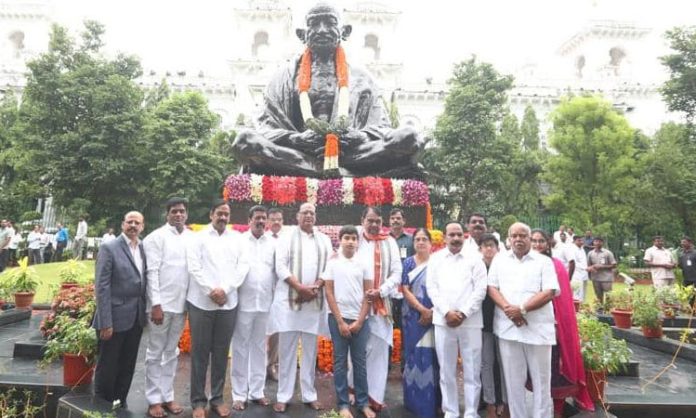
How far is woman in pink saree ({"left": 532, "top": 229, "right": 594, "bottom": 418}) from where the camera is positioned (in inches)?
159

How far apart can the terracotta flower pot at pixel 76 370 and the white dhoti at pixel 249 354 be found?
1383mm

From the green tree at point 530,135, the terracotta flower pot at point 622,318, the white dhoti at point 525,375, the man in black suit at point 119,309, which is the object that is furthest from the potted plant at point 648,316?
the green tree at point 530,135

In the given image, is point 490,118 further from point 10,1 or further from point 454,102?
point 10,1

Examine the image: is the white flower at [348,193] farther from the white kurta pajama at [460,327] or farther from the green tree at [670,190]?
the green tree at [670,190]

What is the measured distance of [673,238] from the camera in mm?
20812

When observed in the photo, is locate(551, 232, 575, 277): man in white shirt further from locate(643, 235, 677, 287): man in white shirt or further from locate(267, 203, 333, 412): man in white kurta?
locate(267, 203, 333, 412): man in white kurta

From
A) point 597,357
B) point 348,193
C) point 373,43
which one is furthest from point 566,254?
point 373,43

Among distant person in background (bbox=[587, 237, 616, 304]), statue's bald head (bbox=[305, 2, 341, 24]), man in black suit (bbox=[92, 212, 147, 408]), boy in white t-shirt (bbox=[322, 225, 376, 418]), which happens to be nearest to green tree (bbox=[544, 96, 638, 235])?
distant person in background (bbox=[587, 237, 616, 304])

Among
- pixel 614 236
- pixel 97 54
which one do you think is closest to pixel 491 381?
pixel 614 236

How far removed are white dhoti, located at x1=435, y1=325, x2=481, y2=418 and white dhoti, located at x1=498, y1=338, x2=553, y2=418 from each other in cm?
24

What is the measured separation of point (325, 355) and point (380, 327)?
136 centimetres

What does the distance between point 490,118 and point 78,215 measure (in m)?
21.1

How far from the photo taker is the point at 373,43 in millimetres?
45344

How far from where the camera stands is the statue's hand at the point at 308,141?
7.84m
